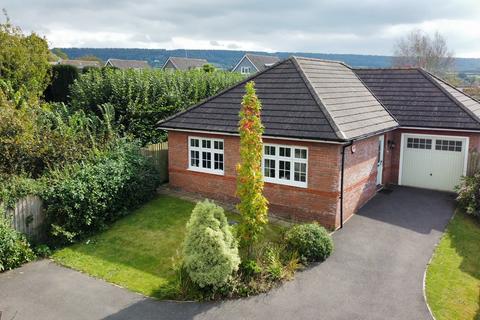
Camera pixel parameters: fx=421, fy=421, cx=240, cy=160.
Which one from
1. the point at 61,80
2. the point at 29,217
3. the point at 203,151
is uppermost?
the point at 61,80

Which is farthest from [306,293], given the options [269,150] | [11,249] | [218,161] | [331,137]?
[11,249]

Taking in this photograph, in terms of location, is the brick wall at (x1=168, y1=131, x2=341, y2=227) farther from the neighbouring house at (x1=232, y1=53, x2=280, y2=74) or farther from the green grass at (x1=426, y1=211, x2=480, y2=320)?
the neighbouring house at (x1=232, y1=53, x2=280, y2=74)

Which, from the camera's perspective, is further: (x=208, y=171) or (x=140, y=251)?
(x=208, y=171)

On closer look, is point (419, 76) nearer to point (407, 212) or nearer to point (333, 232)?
point (407, 212)

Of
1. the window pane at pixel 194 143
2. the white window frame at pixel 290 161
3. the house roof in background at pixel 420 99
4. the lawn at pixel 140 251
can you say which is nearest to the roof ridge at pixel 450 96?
the house roof in background at pixel 420 99

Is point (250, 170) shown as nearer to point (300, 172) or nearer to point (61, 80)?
point (300, 172)

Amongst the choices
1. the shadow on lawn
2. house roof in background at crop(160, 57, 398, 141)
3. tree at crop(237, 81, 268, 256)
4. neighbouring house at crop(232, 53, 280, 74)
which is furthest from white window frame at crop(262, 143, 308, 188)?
neighbouring house at crop(232, 53, 280, 74)
